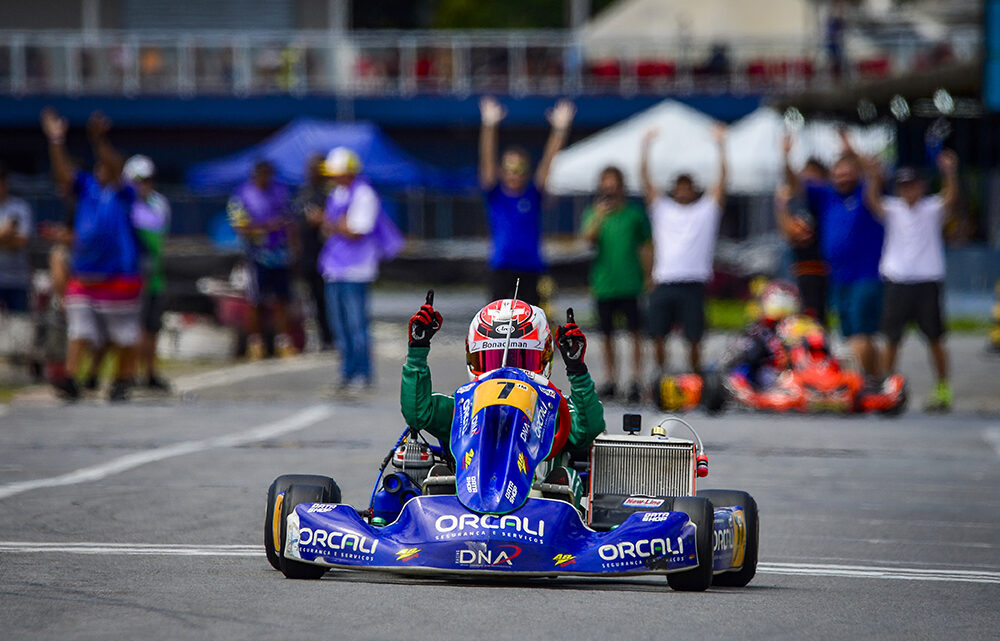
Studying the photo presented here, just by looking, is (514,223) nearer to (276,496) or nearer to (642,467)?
(642,467)

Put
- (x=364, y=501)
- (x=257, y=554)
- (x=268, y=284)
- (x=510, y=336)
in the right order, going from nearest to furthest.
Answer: (x=510, y=336), (x=257, y=554), (x=364, y=501), (x=268, y=284)

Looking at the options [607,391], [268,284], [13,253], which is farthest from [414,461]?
[268,284]

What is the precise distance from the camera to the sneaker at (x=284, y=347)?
67.8 ft

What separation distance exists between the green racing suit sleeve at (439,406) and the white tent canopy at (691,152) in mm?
22223

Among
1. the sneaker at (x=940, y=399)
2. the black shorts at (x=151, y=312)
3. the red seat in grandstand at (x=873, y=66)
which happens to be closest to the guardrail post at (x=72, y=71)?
the red seat in grandstand at (x=873, y=66)

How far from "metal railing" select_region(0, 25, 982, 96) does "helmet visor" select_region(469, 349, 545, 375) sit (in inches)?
1260

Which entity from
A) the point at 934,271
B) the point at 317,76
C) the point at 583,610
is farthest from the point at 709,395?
the point at 317,76

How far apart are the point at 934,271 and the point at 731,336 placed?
8.78 meters

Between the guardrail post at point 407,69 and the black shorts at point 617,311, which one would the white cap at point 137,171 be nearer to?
the black shorts at point 617,311

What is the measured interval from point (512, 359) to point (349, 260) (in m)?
8.57

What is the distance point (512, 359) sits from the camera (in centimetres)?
761

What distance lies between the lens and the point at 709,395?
1509cm

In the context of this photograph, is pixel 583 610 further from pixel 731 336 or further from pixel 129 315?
pixel 731 336

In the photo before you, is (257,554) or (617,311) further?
(617,311)
